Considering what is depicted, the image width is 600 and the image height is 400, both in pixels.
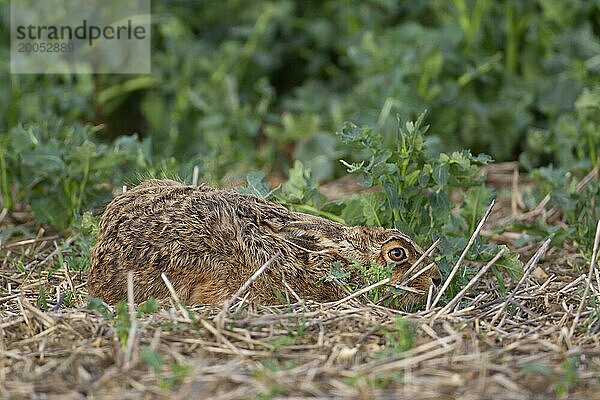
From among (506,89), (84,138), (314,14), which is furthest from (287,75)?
(84,138)

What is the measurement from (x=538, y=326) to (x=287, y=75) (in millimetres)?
6114

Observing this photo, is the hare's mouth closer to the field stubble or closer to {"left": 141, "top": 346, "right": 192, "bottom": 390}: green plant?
the field stubble

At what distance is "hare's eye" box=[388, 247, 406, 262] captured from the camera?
5461mm

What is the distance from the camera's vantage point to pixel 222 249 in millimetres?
5461

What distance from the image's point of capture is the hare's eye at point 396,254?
5.46 metres

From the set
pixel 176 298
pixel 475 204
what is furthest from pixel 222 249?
pixel 475 204

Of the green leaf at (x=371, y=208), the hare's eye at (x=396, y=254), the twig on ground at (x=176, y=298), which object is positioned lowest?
the twig on ground at (x=176, y=298)

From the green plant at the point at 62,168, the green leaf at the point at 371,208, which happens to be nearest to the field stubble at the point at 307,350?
the green leaf at the point at 371,208

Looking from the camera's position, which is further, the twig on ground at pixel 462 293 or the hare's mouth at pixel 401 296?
the hare's mouth at pixel 401 296

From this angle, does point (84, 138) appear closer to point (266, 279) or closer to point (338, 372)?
point (266, 279)

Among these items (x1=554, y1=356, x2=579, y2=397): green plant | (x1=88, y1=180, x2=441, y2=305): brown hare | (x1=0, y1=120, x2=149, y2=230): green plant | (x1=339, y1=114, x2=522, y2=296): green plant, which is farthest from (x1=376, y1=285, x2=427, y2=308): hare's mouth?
(x1=0, y1=120, x2=149, y2=230): green plant

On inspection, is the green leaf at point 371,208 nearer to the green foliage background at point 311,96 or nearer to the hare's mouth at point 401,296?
the hare's mouth at point 401,296

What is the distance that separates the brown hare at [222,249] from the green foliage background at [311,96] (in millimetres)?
1160

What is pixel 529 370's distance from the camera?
14.4ft
